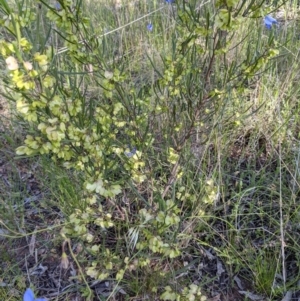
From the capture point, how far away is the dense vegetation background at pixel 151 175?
992 mm

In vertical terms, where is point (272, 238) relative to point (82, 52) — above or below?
below

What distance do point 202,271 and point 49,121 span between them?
0.83 meters

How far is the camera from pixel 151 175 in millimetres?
1333

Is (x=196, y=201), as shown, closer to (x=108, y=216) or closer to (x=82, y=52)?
(x=108, y=216)

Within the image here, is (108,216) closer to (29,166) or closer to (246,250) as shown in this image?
(246,250)

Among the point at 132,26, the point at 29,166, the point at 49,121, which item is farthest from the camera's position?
the point at 132,26

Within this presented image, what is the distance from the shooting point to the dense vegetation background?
0.99m

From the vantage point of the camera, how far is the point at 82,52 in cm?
105

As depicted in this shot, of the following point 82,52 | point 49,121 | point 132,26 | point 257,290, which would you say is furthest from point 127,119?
point 132,26

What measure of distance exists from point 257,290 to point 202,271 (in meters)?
0.19

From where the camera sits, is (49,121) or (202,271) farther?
(202,271)

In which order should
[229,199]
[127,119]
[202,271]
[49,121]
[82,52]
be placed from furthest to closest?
1. [229,199]
2. [202,271]
3. [127,119]
4. [82,52]
5. [49,121]

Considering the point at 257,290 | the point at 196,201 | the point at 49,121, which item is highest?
the point at 49,121

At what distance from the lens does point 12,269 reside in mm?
1418
